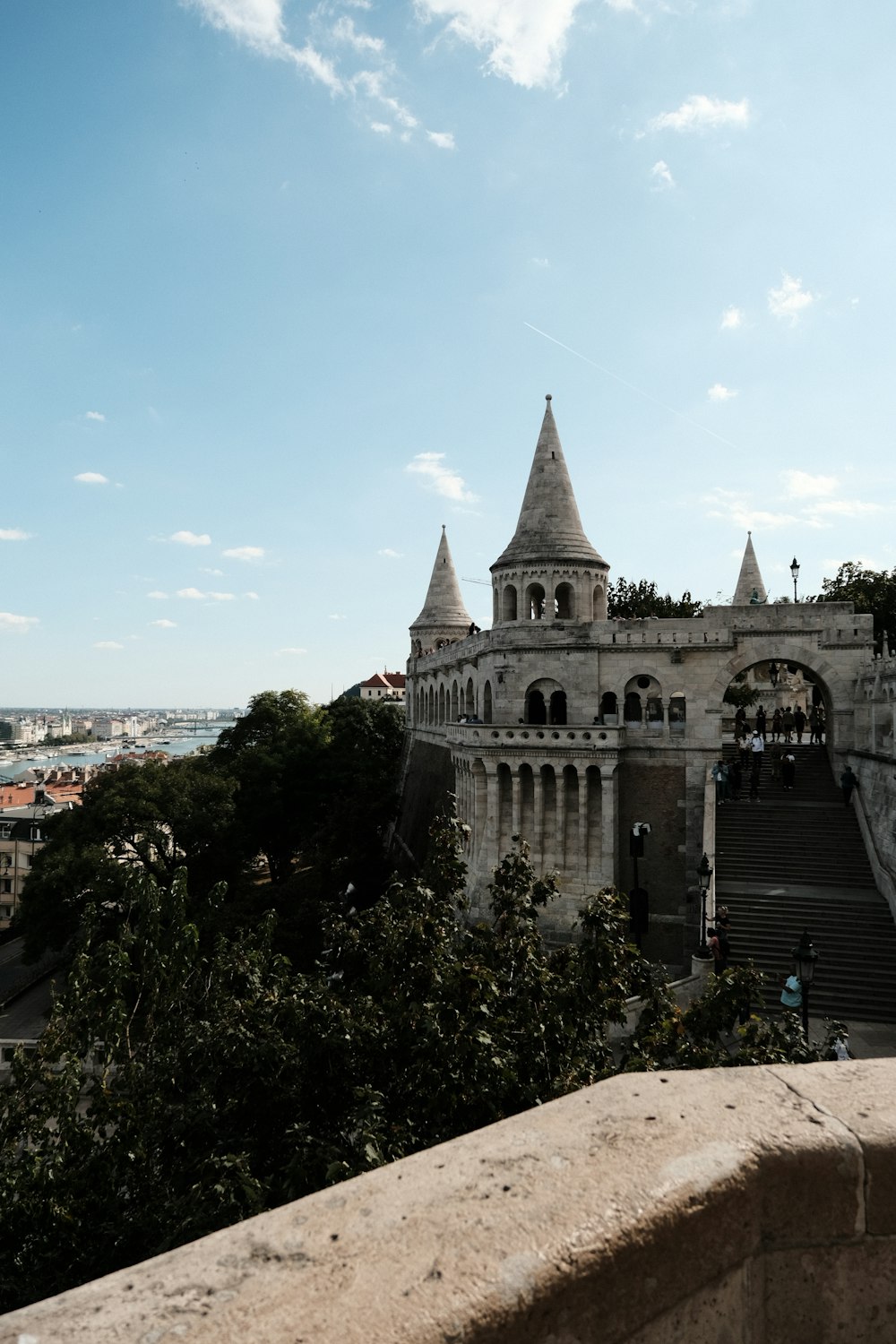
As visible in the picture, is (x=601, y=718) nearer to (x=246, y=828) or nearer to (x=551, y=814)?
(x=551, y=814)

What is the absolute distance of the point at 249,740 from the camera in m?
52.8

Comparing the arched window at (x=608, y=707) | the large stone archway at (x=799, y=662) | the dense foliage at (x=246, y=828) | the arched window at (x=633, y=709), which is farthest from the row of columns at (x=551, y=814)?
the dense foliage at (x=246, y=828)

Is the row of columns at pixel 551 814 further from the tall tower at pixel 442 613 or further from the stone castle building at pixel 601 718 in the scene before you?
the tall tower at pixel 442 613

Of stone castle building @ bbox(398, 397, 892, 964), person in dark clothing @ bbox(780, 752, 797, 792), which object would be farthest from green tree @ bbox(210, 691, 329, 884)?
person in dark clothing @ bbox(780, 752, 797, 792)

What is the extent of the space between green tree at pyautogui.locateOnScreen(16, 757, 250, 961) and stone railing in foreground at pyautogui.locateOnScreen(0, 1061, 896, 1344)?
30230mm

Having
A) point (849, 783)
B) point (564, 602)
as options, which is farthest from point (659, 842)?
point (564, 602)

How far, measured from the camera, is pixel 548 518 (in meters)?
29.5

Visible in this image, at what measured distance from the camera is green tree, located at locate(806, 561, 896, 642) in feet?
128

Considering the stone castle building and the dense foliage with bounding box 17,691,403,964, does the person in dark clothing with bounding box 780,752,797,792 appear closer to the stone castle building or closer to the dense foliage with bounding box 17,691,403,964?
the stone castle building

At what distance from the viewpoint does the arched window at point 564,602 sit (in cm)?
2908

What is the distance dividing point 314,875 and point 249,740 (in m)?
20.1

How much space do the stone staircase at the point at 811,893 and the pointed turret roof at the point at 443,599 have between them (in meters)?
23.9

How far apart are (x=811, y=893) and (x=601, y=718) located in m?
8.21

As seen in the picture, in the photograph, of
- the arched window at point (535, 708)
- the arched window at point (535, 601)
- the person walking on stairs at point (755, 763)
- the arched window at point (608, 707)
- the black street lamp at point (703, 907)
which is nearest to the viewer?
the black street lamp at point (703, 907)
